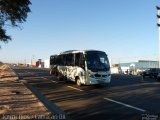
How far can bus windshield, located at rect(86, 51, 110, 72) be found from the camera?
27222 millimetres

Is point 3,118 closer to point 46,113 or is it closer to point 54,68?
point 46,113

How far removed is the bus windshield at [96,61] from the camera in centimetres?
2722

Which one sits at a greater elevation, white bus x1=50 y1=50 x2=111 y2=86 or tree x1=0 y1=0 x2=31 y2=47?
tree x1=0 y1=0 x2=31 y2=47

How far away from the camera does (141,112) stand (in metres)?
13.9

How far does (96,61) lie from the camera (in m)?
27.6

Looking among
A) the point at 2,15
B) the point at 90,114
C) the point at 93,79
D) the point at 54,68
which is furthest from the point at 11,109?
the point at 54,68

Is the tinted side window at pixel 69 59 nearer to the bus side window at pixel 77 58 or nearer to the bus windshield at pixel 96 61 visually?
the bus side window at pixel 77 58

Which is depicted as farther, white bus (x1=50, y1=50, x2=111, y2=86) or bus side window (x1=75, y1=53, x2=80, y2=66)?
bus side window (x1=75, y1=53, x2=80, y2=66)

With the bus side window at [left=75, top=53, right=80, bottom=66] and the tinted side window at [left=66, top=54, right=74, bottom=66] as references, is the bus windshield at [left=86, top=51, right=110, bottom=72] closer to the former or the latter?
the bus side window at [left=75, top=53, right=80, bottom=66]

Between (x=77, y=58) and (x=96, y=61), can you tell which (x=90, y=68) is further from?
(x=77, y=58)

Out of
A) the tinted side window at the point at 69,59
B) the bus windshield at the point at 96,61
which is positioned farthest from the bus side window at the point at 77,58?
the bus windshield at the point at 96,61

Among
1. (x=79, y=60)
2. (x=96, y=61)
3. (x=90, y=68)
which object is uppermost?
(x=79, y=60)

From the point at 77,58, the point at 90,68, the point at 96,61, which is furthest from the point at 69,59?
the point at 90,68

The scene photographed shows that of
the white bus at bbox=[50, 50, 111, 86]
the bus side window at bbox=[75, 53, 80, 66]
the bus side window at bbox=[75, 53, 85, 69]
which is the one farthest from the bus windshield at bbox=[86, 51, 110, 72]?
the bus side window at bbox=[75, 53, 80, 66]
